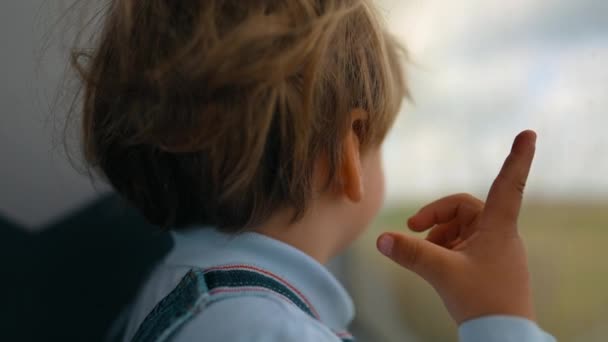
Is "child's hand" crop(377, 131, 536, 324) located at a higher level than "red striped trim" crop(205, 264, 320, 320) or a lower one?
higher

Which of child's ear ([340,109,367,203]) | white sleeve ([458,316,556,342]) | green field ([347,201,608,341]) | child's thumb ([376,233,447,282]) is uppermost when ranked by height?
child's ear ([340,109,367,203])

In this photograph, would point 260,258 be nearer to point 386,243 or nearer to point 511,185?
point 386,243

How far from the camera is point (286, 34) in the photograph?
47 cm

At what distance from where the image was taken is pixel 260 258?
58 cm

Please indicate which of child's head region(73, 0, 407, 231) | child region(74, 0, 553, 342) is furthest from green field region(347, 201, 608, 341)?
child's head region(73, 0, 407, 231)

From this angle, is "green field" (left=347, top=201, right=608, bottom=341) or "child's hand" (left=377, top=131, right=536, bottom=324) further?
"green field" (left=347, top=201, right=608, bottom=341)

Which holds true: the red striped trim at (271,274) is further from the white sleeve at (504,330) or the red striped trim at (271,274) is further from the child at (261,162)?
the white sleeve at (504,330)

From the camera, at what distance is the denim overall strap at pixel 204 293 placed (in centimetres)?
52

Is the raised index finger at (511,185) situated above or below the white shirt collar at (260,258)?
above

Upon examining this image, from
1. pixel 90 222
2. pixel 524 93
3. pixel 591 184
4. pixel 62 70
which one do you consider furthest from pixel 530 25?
pixel 90 222

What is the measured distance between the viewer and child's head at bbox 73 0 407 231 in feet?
1.54

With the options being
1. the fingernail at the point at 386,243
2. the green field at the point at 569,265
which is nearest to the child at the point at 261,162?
the fingernail at the point at 386,243

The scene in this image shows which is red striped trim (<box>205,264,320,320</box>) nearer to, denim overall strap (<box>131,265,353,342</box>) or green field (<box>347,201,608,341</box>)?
denim overall strap (<box>131,265,353,342</box>)

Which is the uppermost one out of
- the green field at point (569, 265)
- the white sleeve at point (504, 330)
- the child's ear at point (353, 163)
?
the child's ear at point (353, 163)
